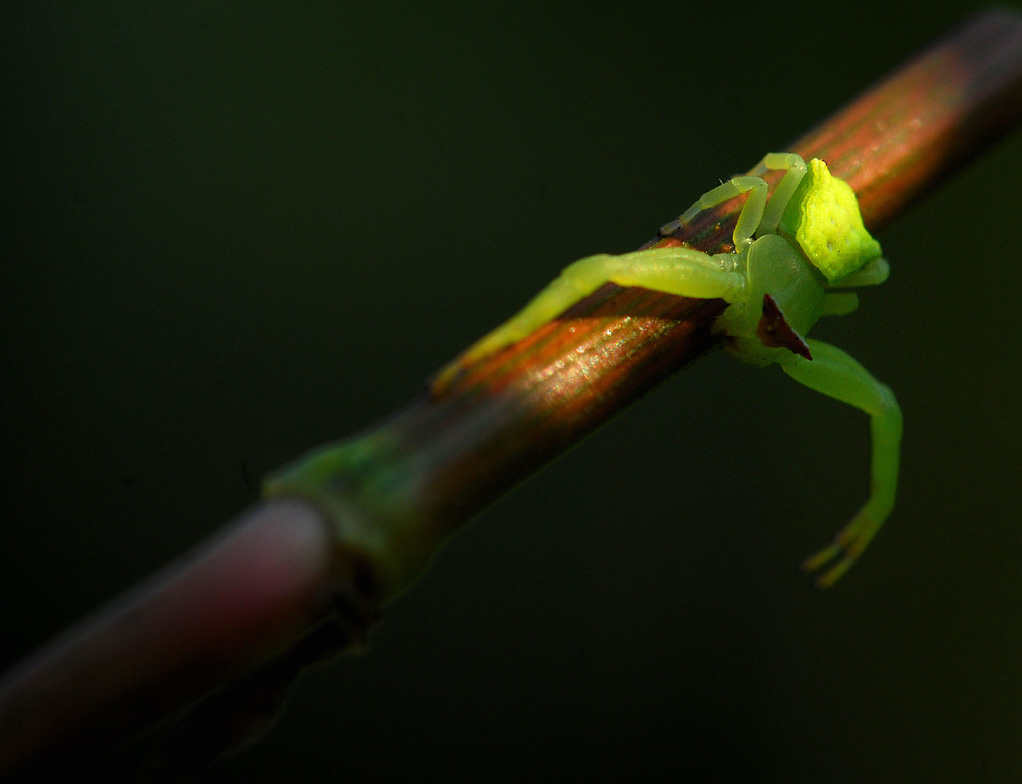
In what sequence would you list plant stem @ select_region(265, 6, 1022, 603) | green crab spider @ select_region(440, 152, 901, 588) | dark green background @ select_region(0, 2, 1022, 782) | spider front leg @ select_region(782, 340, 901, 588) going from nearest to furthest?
plant stem @ select_region(265, 6, 1022, 603) < green crab spider @ select_region(440, 152, 901, 588) < spider front leg @ select_region(782, 340, 901, 588) < dark green background @ select_region(0, 2, 1022, 782)

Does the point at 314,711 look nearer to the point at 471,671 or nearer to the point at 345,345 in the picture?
the point at 471,671

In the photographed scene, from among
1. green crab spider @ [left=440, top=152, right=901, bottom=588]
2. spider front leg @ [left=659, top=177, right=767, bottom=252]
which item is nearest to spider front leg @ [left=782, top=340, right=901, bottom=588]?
green crab spider @ [left=440, top=152, right=901, bottom=588]

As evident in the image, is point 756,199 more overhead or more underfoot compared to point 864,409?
more overhead

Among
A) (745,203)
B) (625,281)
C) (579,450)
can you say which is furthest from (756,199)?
(579,450)

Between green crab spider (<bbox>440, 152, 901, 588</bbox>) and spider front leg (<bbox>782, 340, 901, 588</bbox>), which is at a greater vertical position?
green crab spider (<bbox>440, 152, 901, 588</bbox>)

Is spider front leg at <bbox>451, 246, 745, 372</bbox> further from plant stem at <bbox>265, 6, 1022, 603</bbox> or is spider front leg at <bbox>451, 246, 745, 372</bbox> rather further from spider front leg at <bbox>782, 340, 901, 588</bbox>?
spider front leg at <bbox>782, 340, 901, 588</bbox>

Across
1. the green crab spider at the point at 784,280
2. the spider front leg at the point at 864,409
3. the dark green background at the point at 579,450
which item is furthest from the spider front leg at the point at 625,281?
the dark green background at the point at 579,450

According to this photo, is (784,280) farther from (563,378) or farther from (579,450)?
(579,450)

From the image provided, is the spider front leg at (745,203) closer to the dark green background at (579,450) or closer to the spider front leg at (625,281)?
the spider front leg at (625,281)
